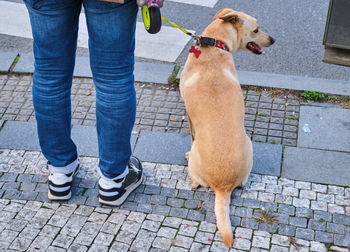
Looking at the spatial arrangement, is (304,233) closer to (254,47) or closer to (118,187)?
(118,187)

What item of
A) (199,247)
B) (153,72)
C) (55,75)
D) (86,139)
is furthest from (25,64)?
(199,247)

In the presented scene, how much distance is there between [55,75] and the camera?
3.09m

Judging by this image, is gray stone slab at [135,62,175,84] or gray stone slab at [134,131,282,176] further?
gray stone slab at [135,62,175,84]

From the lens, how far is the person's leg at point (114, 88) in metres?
2.82

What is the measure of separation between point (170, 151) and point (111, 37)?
4.83 ft

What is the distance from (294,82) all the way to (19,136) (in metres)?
2.68

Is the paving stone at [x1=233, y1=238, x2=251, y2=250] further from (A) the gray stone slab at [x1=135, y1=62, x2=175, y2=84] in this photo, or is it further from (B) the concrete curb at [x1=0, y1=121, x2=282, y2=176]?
(A) the gray stone slab at [x1=135, y1=62, x2=175, y2=84]

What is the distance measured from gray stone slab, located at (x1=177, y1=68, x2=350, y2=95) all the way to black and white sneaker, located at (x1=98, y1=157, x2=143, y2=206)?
1782 millimetres

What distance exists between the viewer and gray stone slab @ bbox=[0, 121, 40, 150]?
4.14 m

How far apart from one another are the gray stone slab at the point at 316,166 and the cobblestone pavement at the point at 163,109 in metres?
0.18

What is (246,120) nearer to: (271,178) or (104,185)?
(271,178)

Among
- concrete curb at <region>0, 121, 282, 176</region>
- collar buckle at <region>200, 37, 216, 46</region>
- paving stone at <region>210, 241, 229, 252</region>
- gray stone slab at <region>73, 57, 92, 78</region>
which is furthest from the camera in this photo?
gray stone slab at <region>73, 57, 92, 78</region>

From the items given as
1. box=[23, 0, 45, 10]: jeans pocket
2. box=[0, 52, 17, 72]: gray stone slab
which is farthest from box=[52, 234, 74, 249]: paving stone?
box=[0, 52, 17, 72]: gray stone slab

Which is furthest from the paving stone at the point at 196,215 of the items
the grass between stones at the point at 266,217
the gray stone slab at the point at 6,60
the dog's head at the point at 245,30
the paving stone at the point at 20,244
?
the gray stone slab at the point at 6,60
